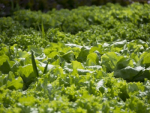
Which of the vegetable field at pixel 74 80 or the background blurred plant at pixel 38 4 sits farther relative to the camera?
the background blurred plant at pixel 38 4

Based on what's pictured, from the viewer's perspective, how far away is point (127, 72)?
7.68 ft

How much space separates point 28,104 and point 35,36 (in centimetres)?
209

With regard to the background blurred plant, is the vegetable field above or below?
below

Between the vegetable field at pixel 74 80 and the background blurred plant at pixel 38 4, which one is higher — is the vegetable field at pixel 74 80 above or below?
below

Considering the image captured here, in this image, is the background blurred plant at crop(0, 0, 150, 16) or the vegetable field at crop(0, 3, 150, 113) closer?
the vegetable field at crop(0, 3, 150, 113)

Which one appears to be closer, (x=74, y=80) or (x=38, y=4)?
(x=74, y=80)

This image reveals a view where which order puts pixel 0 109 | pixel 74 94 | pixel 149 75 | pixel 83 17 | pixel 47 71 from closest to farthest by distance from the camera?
pixel 0 109 → pixel 74 94 → pixel 47 71 → pixel 149 75 → pixel 83 17

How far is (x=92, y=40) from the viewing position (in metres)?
3.72

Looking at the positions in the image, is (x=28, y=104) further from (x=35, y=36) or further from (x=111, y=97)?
(x=35, y=36)

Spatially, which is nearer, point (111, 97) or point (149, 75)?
point (111, 97)

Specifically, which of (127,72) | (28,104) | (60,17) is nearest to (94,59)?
(127,72)

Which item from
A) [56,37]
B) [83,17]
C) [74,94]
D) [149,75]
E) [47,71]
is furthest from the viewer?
[83,17]

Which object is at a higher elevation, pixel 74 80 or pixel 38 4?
pixel 38 4

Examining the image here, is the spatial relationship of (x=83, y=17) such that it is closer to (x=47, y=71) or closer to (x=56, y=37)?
(x=56, y=37)
